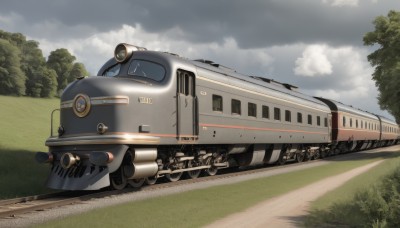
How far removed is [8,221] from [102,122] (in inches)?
143

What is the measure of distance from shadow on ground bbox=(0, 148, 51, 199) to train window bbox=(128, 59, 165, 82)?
14.3ft

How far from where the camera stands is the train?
36.6 ft

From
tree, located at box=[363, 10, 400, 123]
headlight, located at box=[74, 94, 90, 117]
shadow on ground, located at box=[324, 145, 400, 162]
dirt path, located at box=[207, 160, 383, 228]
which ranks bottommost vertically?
dirt path, located at box=[207, 160, 383, 228]

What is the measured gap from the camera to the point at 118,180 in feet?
40.0

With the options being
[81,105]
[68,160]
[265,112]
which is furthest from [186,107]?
[265,112]

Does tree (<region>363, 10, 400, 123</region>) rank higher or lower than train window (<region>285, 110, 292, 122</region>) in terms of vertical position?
higher

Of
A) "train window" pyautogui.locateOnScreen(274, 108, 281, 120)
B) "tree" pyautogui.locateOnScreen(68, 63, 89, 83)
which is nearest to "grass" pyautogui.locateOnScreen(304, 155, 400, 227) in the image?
"train window" pyautogui.locateOnScreen(274, 108, 281, 120)

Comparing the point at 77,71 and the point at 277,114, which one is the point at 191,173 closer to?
the point at 277,114

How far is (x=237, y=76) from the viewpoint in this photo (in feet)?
56.9

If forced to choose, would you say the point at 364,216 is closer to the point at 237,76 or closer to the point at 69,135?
the point at 69,135

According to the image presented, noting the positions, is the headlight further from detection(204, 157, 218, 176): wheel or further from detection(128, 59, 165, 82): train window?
detection(204, 157, 218, 176): wheel

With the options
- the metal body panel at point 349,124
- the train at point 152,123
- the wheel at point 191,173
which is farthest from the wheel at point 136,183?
the metal body panel at point 349,124

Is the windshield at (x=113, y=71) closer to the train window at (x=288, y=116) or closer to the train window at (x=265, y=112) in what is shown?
the train window at (x=265, y=112)

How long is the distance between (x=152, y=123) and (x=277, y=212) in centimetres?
464
